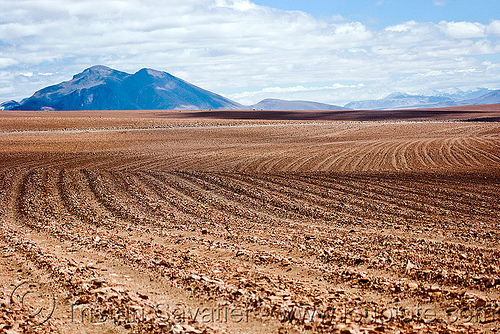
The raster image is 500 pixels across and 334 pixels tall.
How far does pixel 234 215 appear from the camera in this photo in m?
13.5

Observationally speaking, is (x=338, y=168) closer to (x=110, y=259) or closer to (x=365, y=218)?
(x=365, y=218)

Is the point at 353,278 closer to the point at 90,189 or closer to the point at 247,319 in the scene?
the point at 247,319

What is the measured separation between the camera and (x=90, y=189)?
699 inches

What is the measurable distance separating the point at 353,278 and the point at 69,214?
30.9 feet

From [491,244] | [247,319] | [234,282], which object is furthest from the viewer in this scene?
[491,244]

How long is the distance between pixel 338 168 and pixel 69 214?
47.7 ft

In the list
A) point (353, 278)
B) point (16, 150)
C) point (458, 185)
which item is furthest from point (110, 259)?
point (16, 150)

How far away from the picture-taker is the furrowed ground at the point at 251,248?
6129mm

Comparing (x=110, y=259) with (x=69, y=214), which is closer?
(x=110, y=259)

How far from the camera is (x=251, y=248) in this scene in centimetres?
965

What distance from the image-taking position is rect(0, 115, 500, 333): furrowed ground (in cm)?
613

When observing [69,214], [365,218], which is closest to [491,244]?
[365,218]

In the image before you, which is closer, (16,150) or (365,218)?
(365,218)

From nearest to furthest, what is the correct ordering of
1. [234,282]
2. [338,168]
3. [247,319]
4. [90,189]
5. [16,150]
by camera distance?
[247,319] → [234,282] → [90,189] → [338,168] → [16,150]
